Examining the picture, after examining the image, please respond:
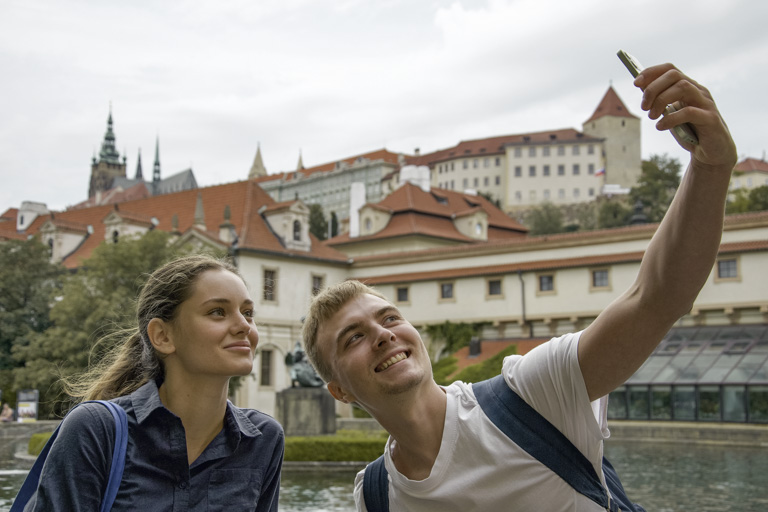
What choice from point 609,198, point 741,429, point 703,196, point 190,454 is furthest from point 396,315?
point 609,198

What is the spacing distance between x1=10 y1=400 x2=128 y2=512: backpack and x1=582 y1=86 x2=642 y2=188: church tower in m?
130

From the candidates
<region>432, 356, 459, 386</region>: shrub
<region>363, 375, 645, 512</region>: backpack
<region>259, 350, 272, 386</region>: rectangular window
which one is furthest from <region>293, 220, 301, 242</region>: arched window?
<region>363, 375, 645, 512</region>: backpack

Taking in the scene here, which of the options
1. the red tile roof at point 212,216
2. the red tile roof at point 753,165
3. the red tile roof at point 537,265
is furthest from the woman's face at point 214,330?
the red tile roof at point 753,165

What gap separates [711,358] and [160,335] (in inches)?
1291

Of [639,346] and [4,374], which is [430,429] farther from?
[4,374]

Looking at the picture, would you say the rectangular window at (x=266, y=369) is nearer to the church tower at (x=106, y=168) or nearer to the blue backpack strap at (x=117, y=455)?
the blue backpack strap at (x=117, y=455)

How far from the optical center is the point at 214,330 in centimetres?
304

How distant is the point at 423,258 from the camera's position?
154ft

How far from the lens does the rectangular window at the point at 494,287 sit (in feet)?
143

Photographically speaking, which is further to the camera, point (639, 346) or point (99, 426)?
point (99, 426)

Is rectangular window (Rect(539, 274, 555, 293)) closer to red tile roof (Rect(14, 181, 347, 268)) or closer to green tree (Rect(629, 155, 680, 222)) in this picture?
red tile roof (Rect(14, 181, 347, 268))

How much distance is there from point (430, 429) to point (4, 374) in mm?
39894

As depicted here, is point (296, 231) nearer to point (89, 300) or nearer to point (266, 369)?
point (266, 369)

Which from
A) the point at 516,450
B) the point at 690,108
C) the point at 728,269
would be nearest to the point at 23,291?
the point at 728,269
